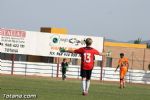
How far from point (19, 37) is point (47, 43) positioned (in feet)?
8.55

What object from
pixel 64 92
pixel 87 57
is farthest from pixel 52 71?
pixel 87 57

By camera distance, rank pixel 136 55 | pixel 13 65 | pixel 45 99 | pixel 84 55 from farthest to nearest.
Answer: pixel 136 55 → pixel 13 65 → pixel 84 55 → pixel 45 99

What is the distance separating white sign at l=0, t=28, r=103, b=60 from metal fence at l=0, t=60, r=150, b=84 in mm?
2070

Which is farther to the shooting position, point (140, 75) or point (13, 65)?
point (140, 75)

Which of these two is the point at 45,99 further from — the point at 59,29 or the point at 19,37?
the point at 59,29

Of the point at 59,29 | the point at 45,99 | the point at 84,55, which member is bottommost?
the point at 45,99

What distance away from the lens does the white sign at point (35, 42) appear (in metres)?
54.9

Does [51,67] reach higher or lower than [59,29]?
lower

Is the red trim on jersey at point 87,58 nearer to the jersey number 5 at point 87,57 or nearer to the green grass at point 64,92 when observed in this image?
the jersey number 5 at point 87,57

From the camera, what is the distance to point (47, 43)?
184 ft

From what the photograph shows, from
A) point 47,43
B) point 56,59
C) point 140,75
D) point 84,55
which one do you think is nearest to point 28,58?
point 56,59

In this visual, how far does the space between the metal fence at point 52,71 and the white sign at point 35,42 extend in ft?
6.79

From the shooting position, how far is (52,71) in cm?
5419

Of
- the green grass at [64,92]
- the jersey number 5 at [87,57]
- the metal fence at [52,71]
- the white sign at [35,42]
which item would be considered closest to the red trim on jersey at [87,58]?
the jersey number 5 at [87,57]
